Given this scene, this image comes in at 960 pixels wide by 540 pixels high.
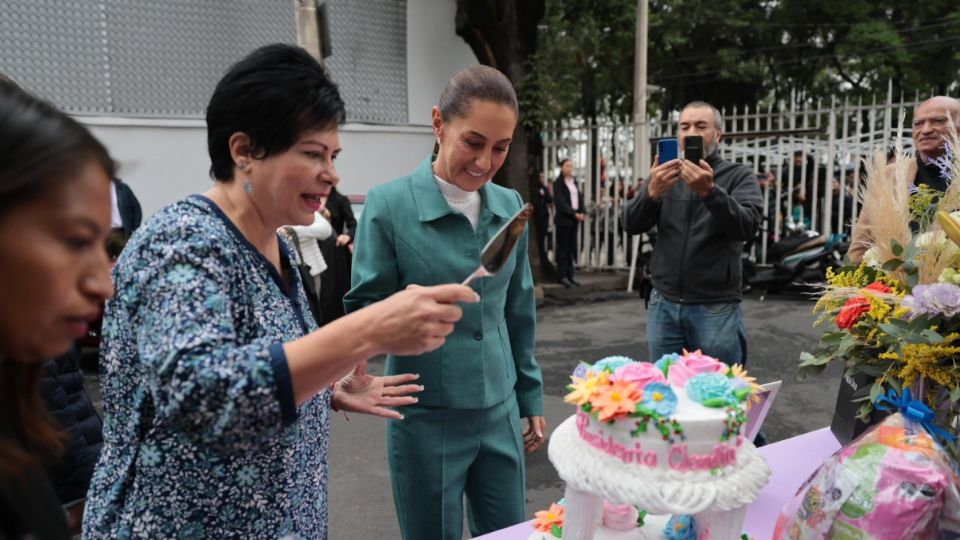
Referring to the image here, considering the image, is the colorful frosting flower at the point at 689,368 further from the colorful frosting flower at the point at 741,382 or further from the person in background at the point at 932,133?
the person in background at the point at 932,133

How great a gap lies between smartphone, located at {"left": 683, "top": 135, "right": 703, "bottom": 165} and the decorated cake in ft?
6.54

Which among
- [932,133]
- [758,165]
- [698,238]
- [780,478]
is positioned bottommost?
[780,478]

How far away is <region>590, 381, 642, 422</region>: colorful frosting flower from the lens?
121cm

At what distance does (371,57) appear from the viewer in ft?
27.0

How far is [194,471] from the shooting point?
1.21 m

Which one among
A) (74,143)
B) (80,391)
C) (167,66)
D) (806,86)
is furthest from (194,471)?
(806,86)

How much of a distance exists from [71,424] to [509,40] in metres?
7.54

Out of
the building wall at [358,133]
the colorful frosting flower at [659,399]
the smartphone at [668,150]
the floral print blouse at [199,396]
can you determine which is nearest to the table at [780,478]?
the colorful frosting flower at [659,399]

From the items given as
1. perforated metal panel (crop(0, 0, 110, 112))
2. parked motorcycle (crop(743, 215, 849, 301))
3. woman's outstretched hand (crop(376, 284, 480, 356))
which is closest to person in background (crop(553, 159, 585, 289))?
parked motorcycle (crop(743, 215, 849, 301))

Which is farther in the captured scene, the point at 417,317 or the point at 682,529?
the point at 682,529

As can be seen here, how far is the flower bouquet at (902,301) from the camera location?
1.35 m

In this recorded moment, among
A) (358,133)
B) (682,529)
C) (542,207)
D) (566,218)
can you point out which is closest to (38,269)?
(682,529)

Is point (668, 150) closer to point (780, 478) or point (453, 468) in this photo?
point (780, 478)

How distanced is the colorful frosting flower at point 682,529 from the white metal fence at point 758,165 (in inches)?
313
